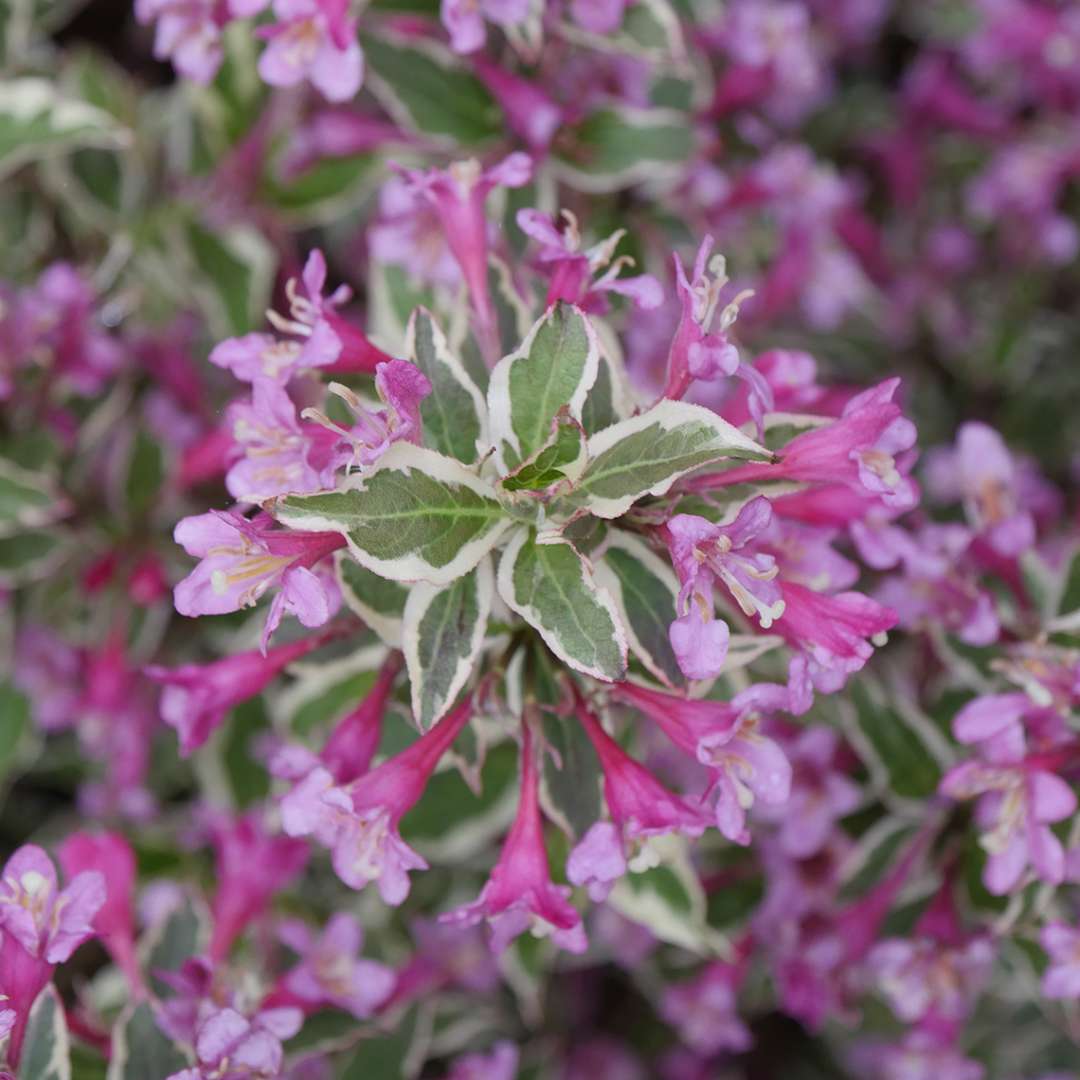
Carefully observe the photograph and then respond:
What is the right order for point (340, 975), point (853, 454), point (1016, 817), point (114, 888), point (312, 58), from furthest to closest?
1. point (114, 888)
2. point (340, 975)
3. point (312, 58)
4. point (1016, 817)
5. point (853, 454)

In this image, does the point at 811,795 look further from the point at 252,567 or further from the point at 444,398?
the point at 252,567

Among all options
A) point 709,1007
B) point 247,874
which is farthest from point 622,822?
point 709,1007

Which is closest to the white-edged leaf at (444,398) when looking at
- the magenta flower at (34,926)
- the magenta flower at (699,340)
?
the magenta flower at (699,340)

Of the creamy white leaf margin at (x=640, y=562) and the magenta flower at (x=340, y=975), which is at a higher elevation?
the creamy white leaf margin at (x=640, y=562)

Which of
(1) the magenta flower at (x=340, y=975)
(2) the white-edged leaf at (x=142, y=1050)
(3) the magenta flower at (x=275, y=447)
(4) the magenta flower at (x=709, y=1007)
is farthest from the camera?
(4) the magenta flower at (x=709, y=1007)

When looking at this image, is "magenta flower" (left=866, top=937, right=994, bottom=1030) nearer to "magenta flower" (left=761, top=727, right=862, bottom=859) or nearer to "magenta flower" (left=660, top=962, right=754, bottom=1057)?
"magenta flower" (left=761, top=727, right=862, bottom=859)

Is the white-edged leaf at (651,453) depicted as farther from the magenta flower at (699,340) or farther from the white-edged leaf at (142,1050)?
the white-edged leaf at (142,1050)

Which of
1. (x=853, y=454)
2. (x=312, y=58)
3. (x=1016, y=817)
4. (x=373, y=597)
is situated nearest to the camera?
(x=853, y=454)
